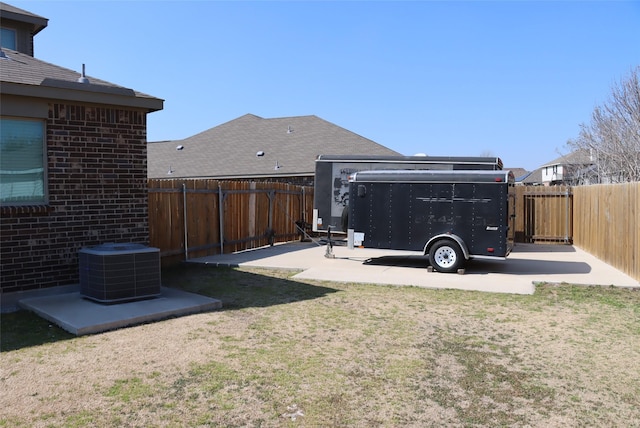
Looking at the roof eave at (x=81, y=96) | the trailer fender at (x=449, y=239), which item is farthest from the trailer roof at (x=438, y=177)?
the roof eave at (x=81, y=96)

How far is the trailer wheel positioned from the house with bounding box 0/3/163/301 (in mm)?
5947

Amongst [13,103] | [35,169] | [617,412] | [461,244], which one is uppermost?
[13,103]

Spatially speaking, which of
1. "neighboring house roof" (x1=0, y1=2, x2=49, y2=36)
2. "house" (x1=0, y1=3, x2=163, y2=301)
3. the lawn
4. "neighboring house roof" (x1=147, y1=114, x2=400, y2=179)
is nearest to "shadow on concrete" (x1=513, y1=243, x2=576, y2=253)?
the lawn

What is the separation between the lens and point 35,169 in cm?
778

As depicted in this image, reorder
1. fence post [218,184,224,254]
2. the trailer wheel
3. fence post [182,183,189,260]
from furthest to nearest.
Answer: fence post [218,184,224,254] → fence post [182,183,189,260] → the trailer wheel

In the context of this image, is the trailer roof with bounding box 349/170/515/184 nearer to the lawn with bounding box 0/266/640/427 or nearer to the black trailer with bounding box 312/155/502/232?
the black trailer with bounding box 312/155/502/232

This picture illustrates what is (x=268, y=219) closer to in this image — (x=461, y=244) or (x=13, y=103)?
(x=461, y=244)

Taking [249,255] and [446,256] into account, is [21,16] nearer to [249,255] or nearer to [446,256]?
[249,255]

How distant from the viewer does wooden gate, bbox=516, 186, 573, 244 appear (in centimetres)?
1777

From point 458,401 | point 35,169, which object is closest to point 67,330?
point 35,169

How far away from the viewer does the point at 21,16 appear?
1581 centimetres

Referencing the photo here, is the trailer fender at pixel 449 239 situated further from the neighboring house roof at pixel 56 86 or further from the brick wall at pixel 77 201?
the neighboring house roof at pixel 56 86

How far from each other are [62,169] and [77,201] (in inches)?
20.7

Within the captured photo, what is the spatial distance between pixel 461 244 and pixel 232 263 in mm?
5108
